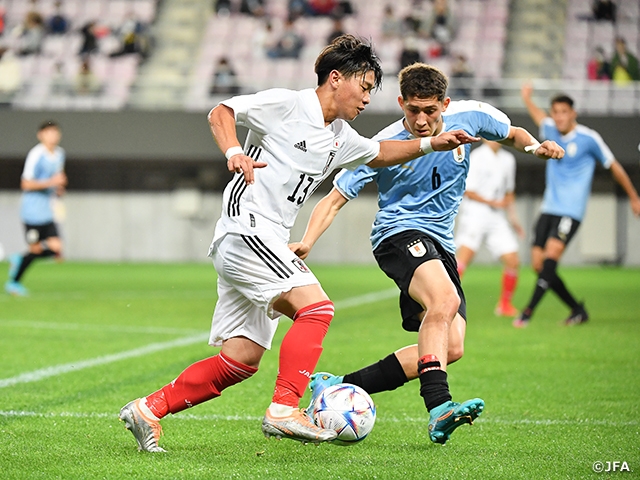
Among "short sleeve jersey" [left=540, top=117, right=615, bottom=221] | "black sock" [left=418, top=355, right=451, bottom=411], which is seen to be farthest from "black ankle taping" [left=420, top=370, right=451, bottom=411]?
"short sleeve jersey" [left=540, top=117, right=615, bottom=221]

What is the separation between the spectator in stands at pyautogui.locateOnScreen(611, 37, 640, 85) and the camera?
2069 centimetres

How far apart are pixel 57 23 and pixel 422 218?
2134cm

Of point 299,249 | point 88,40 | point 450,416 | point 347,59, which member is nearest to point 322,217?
point 299,249

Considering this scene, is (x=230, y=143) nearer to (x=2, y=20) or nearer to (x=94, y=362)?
(x=94, y=362)

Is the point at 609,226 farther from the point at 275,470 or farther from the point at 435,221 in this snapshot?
the point at 275,470

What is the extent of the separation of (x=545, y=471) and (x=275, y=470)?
1.10 meters

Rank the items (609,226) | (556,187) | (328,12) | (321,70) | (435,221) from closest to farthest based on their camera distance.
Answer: (321,70) → (435,221) → (556,187) → (609,226) → (328,12)

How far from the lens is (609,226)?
72.1 ft

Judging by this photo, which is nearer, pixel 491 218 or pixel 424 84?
pixel 424 84

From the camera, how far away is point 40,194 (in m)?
13.6

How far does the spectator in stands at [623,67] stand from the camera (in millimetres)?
20688

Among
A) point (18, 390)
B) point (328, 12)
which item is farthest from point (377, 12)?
point (18, 390)

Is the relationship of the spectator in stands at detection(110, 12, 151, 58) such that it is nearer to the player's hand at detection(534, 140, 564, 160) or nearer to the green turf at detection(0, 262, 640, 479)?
the green turf at detection(0, 262, 640, 479)

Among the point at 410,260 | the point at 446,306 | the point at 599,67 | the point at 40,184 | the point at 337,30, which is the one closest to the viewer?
the point at 446,306
